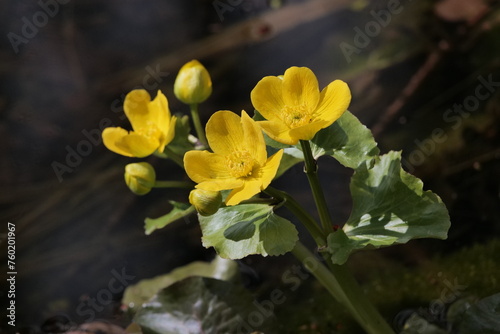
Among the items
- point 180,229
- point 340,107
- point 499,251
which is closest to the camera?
point 340,107

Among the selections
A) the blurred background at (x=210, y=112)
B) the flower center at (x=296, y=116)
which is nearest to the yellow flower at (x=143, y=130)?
the flower center at (x=296, y=116)

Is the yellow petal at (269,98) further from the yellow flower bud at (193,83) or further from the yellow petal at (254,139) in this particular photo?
the yellow flower bud at (193,83)

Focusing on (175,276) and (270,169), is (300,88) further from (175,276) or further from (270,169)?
(175,276)

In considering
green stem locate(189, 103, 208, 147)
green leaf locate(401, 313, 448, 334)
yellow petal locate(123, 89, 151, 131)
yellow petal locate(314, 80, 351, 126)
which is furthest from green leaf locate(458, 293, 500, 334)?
yellow petal locate(123, 89, 151, 131)

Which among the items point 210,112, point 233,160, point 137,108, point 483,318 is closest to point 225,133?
point 233,160

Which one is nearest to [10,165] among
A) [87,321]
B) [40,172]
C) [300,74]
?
[40,172]

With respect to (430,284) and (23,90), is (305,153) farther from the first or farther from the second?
(23,90)
